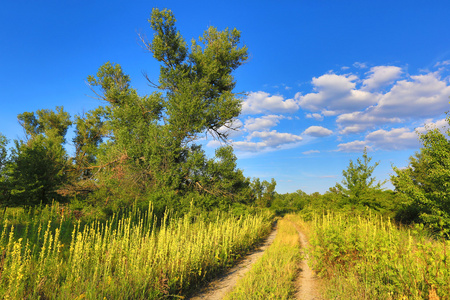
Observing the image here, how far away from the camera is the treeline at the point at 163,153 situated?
15023 mm

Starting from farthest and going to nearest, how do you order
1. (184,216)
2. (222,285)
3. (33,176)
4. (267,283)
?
(33,176)
(184,216)
(222,285)
(267,283)

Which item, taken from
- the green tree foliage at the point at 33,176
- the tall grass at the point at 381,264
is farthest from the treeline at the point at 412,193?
the green tree foliage at the point at 33,176

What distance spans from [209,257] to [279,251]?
3.05 m

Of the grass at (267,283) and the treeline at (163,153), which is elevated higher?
the treeline at (163,153)

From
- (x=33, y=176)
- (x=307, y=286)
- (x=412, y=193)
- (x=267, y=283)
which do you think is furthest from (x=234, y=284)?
(x=33, y=176)

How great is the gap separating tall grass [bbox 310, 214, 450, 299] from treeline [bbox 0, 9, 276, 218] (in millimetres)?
10013

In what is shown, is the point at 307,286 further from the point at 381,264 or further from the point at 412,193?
the point at 412,193

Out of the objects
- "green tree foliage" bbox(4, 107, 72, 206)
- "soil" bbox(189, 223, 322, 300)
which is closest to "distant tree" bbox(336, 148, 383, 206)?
"soil" bbox(189, 223, 322, 300)

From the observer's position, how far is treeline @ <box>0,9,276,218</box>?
15.0 metres

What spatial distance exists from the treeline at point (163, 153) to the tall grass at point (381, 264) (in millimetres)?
10013

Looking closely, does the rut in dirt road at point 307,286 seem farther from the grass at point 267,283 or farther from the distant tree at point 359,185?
the distant tree at point 359,185

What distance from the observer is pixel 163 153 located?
1709 cm

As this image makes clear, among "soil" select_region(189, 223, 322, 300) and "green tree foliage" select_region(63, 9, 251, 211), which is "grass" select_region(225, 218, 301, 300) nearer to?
"soil" select_region(189, 223, 322, 300)

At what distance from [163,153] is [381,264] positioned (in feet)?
49.4
